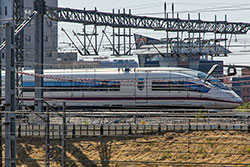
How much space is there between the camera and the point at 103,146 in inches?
943

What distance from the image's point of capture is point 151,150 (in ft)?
74.8

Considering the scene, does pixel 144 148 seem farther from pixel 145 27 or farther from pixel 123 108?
pixel 145 27

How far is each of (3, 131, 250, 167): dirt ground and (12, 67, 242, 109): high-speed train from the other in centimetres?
437

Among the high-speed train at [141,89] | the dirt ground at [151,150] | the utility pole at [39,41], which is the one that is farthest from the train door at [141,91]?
the utility pole at [39,41]

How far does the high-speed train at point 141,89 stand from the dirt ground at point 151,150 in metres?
4.37

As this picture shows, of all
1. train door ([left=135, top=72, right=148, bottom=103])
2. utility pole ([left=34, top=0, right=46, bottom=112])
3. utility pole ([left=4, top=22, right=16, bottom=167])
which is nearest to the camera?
utility pole ([left=4, top=22, right=16, bottom=167])

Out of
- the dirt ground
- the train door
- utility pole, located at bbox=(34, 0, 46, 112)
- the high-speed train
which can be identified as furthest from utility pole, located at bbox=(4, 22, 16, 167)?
the train door

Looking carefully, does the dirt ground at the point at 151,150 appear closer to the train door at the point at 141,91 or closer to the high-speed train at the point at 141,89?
the high-speed train at the point at 141,89

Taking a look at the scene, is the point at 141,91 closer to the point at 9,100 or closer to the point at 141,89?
the point at 141,89

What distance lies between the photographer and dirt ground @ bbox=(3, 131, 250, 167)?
21391 mm

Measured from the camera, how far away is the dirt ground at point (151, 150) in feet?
70.2

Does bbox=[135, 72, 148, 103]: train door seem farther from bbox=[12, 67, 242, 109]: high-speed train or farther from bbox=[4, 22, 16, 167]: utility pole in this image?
bbox=[4, 22, 16, 167]: utility pole

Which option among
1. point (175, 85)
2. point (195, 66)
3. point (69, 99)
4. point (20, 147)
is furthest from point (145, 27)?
point (195, 66)

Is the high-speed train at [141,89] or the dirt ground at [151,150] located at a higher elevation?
the high-speed train at [141,89]
